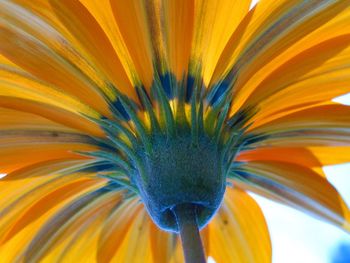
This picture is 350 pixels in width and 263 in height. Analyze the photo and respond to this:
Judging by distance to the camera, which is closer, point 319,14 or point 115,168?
point 319,14

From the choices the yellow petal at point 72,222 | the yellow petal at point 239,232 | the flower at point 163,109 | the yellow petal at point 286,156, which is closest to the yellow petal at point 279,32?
the flower at point 163,109

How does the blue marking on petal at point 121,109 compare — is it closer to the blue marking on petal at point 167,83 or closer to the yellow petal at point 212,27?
the blue marking on petal at point 167,83

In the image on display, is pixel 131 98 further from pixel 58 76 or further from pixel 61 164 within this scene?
pixel 61 164

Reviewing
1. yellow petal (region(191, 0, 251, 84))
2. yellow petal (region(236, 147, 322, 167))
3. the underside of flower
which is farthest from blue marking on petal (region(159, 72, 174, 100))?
yellow petal (region(236, 147, 322, 167))

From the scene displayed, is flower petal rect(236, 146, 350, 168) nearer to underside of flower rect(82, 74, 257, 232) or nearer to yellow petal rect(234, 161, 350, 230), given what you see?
yellow petal rect(234, 161, 350, 230)

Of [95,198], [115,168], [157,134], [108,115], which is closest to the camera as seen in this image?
[157,134]

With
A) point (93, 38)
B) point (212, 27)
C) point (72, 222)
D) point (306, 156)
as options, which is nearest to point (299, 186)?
point (306, 156)

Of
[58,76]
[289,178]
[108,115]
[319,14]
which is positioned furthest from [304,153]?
[58,76]

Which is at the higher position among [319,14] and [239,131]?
[319,14]

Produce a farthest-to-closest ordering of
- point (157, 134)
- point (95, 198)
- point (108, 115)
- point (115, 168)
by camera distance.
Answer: point (95, 198) < point (115, 168) < point (108, 115) < point (157, 134)
